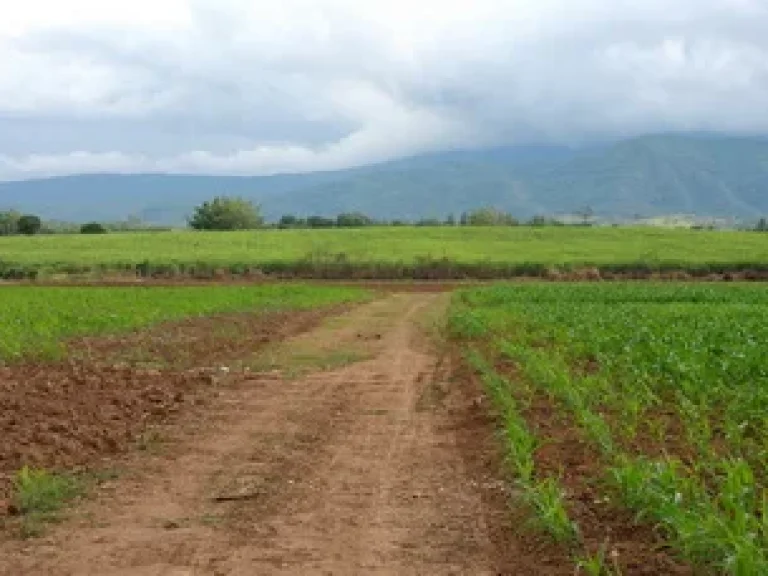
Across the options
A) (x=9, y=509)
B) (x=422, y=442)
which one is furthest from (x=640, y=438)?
(x=9, y=509)

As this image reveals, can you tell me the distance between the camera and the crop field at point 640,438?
6840 mm

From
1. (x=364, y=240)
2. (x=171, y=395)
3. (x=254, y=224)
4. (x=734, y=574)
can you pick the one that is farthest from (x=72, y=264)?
(x=734, y=574)

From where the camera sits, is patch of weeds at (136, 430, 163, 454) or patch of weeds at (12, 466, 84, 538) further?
patch of weeds at (136, 430, 163, 454)

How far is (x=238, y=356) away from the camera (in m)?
21.1

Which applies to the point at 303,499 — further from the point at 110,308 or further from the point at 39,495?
the point at 110,308

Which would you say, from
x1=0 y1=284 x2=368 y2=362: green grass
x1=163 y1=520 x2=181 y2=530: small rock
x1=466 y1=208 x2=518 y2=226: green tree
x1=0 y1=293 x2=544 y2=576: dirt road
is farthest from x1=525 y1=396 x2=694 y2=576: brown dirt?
x1=466 y1=208 x2=518 y2=226: green tree

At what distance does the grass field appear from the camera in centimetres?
6825

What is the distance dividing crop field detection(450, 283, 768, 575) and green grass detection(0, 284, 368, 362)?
8832 mm

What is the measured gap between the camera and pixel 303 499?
8.93 metres

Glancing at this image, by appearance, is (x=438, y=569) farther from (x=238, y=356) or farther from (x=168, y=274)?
(x=168, y=274)

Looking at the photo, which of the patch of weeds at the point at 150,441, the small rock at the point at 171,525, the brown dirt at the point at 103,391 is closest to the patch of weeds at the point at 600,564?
the small rock at the point at 171,525

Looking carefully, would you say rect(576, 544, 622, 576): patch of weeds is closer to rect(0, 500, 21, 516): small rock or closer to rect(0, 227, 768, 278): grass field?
rect(0, 500, 21, 516): small rock

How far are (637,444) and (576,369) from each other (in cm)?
652

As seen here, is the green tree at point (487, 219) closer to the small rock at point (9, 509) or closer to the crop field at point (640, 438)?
the crop field at point (640, 438)
